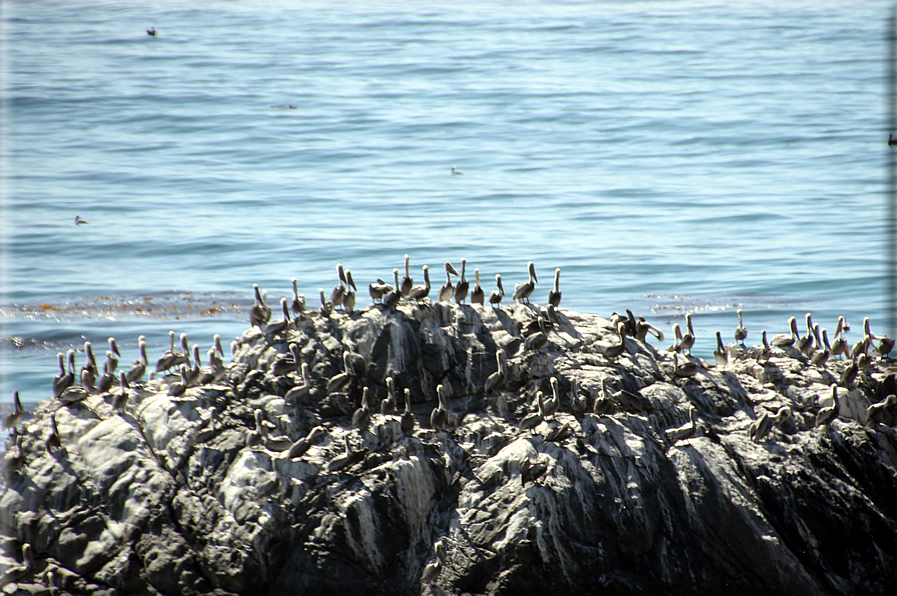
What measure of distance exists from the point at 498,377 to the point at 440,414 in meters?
0.90

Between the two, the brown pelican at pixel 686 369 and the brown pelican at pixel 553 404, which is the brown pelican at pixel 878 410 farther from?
the brown pelican at pixel 553 404

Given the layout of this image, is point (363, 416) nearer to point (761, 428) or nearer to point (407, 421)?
point (407, 421)

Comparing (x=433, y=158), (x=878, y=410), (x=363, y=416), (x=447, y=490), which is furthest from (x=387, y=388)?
(x=433, y=158)

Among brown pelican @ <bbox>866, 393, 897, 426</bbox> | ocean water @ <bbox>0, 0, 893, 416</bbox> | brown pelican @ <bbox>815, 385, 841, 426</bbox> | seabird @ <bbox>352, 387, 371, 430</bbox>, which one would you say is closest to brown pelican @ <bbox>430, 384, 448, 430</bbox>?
seabird @ <bbox>352, 387, 371, 430</bbox>

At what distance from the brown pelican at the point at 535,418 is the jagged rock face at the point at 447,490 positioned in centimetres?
15

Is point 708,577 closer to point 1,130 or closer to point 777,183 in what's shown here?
point 777,183

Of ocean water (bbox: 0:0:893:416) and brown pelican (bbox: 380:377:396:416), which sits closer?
brown pelican (bbox: 380:377:396:416)

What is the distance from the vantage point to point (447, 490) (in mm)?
10672

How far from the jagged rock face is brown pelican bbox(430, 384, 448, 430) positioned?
19 cm

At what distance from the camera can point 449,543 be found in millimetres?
10305

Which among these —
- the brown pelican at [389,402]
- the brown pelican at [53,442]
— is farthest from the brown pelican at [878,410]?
the brown pelican at [53,442]

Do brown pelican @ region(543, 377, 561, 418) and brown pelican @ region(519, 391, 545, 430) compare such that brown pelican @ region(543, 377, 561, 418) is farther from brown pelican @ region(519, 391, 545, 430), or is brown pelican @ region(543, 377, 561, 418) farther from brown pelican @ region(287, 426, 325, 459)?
brown pelican @ region(287, 426, 325, 459)

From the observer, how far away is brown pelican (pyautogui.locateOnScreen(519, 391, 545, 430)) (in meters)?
10.8

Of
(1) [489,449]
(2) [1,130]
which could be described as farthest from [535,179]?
(1) [489,449]
